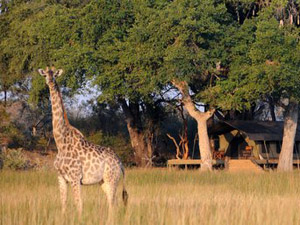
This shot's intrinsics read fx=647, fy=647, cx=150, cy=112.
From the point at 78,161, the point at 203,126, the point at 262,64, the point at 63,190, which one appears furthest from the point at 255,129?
the point at 63,190

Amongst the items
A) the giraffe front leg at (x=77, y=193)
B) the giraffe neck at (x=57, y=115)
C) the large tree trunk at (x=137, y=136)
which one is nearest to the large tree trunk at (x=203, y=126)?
the large tree trunk at (x=137, y=136)

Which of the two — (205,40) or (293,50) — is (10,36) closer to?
(205,40)

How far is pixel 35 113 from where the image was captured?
147ft

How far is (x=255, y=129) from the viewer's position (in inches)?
1307

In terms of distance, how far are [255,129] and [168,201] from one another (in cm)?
2178

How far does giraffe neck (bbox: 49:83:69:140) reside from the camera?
1283 centimetres

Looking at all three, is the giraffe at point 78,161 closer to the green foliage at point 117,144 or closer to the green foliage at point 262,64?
the green foliage at point 262,64

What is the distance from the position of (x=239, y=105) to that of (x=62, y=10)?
9.36 metres

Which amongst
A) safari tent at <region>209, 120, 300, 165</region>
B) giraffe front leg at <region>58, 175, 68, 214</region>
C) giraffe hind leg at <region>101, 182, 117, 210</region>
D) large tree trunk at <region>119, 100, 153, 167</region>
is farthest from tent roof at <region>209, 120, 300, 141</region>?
giraffe front leg at <region>58, 175, 68, 214</region>

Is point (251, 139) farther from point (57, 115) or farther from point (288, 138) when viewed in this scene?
point (57, 115)

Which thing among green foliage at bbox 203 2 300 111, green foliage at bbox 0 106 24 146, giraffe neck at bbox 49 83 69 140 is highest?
green foliage at bbox 203 2 300 111

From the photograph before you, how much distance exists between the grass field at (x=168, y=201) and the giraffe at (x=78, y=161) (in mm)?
396

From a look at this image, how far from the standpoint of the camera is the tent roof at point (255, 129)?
106 ft

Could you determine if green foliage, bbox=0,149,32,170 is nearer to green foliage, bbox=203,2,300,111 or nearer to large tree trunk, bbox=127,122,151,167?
large tree trunk, bbox=127,122,151,167
